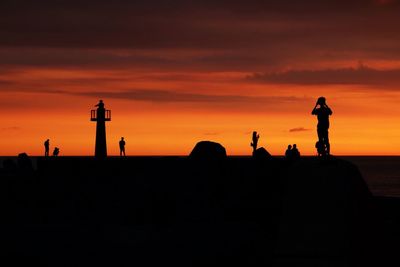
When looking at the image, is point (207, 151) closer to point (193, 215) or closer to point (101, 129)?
point (193, 215)

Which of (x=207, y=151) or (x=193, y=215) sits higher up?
(x=207, y=151)

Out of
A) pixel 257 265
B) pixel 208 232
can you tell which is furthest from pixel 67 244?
pixel 257 265

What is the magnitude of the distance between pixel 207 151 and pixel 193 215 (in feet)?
10.7

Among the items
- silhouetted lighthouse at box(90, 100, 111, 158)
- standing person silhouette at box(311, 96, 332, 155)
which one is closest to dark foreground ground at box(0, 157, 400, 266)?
standing person silhouette at box(311, 96, 332, 155)

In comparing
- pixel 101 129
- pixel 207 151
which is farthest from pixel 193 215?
pixel 101 129

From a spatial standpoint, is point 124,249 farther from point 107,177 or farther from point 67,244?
point 107,177

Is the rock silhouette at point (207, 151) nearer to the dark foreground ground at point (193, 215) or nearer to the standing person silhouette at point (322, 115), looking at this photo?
the dark foreground ground at point (193, 215)

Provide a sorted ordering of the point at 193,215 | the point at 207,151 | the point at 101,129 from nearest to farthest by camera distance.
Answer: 1. the point at 193,215
2. the point at 207,151
3. the point at 101,129

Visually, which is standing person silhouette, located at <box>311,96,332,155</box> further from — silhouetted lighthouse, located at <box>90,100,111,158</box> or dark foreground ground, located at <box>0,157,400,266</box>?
silhouetted lighthouse, located at <box>90,100,111,158</box>

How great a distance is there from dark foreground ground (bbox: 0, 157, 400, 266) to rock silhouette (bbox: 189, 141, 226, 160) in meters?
0.89

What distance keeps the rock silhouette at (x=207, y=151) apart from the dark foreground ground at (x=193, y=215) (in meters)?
0.89

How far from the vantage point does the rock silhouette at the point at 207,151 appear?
2133 cm

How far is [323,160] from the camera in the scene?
18.0 m

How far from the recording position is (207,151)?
2211cm
